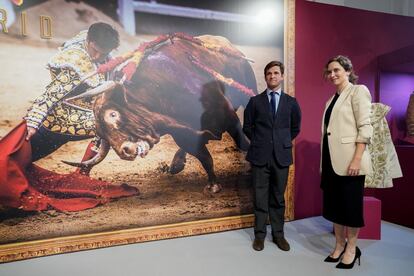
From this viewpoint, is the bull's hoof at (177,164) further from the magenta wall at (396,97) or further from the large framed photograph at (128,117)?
the magenta wall at (396,97)

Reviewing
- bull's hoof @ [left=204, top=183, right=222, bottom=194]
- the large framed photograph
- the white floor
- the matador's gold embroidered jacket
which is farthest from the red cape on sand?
bull's hoof @ [left=204, top=183, right=222, bottom=194]

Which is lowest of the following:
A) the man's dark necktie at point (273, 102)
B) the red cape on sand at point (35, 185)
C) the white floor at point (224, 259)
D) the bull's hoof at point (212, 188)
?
the white floor at point (224, 259)

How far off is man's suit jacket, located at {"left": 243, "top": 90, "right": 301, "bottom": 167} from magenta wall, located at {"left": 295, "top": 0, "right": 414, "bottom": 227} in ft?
2.54

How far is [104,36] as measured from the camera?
2652 millimetres

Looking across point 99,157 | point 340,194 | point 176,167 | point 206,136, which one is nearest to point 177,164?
point 176,167

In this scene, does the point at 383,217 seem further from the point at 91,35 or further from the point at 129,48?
the point at 91,35

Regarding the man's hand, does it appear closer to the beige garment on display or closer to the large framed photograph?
the large framed photograph

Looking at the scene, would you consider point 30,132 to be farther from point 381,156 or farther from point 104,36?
point 381,156

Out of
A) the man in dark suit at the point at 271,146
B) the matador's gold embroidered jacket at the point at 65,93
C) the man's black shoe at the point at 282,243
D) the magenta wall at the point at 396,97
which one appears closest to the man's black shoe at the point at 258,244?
the man in dark suit at the point at 271,146

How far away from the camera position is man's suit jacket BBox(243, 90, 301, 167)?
2525 mm

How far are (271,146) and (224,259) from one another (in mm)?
990

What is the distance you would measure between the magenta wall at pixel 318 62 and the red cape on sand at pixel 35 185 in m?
2.06

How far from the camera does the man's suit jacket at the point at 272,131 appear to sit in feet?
8.29

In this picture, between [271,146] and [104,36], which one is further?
[104,36]
